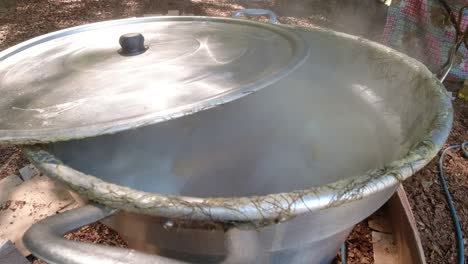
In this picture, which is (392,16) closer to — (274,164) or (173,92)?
(274,164)

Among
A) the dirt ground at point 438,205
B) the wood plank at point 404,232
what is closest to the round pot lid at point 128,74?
the wood plank at point 404,232

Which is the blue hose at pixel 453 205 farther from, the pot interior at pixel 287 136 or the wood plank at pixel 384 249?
the pot interior at pixel 287 136

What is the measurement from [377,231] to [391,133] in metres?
0.64

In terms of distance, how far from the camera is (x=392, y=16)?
116 inches

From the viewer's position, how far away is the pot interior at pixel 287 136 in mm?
1089

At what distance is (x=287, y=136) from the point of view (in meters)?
1.37

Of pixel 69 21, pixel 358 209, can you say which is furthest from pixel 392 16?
pixel 69 21

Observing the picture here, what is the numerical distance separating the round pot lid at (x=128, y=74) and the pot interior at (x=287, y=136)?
8.7 inches

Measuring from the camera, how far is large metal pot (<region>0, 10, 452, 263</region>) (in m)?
0.55

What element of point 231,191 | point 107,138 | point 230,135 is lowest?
point 231,191

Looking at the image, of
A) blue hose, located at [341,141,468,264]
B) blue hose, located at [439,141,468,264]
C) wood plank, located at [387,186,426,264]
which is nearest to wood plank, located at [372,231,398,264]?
wood plank, located at [387,186,426,264]

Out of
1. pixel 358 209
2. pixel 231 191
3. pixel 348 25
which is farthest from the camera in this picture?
pixel 348 25

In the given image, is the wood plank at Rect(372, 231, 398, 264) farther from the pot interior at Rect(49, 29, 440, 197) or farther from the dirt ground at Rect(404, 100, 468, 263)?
the pot interior at Rect(49, 29, 440, 197)

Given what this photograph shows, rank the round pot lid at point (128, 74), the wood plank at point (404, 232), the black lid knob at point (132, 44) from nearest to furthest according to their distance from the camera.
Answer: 1. the round pot lid at point (128, 74)
2. the black lid knob at point (132, 44)
3. the wood plank at point (404, 232)
